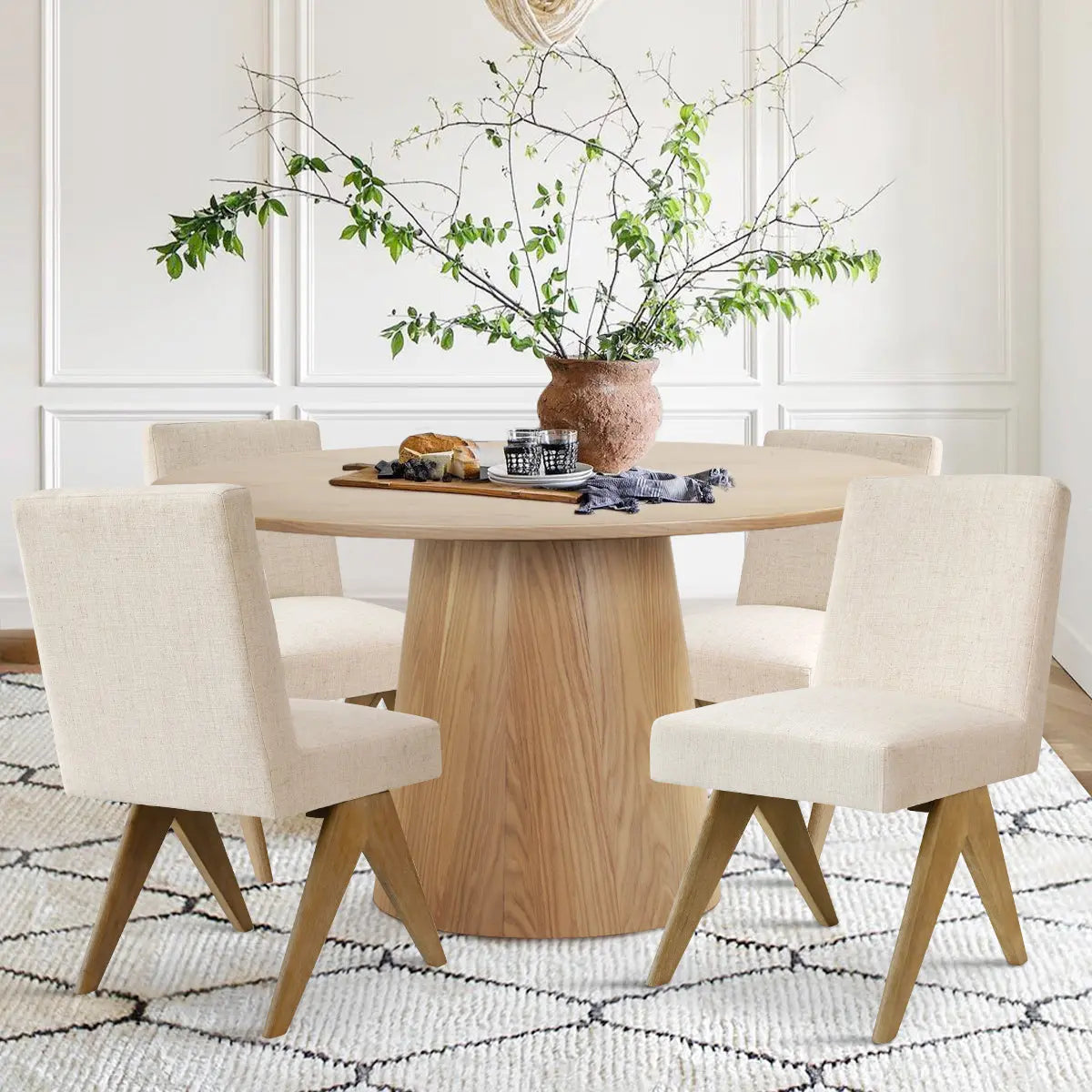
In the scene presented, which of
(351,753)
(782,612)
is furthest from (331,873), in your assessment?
(782,612)

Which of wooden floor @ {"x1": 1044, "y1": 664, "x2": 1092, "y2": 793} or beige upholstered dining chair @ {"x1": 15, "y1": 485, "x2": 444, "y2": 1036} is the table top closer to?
beige upholstered dining chair @ {"x1": 15, "y1": 485, "x2": 444, "y2": 1036}

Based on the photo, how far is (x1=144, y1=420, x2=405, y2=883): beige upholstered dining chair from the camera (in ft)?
8.41

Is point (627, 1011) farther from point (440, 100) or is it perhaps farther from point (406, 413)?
point (440, 100)

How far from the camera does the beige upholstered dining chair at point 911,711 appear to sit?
189 centimetres

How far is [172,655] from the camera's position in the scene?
5.99 feet

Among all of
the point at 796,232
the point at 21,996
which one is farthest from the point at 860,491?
the point at 796,232

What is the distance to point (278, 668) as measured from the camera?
72.7 inches

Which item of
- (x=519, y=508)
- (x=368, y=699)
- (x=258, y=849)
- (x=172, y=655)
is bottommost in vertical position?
(x=258, y=849)

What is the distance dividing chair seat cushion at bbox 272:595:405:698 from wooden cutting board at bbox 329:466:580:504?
0.32 metres

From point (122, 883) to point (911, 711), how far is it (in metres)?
1.18

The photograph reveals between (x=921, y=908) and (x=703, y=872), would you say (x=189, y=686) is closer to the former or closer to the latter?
(x=703, y=872)

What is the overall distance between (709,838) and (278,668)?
0.69 meters

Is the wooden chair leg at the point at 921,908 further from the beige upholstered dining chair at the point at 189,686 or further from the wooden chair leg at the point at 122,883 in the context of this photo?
the wooden chair leg at the point at 122,883

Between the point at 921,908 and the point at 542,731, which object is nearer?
the point at 921,908
